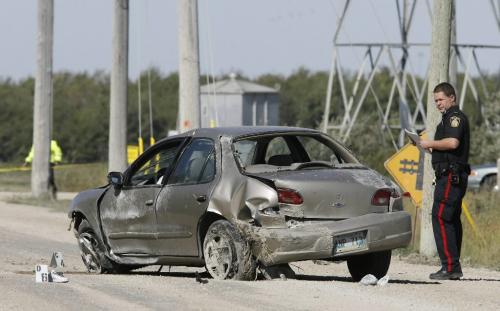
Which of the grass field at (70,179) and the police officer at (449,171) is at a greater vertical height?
the police officer at (449,171)

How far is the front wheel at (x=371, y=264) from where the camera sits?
44.2 ft

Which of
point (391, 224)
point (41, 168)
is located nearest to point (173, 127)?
point (41, 168)

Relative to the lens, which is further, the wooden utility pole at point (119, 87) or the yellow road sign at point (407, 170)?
the wooden utility pole at point (119, 87)

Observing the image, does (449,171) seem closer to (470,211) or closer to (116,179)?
(116,179)

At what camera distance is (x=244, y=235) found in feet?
41.1

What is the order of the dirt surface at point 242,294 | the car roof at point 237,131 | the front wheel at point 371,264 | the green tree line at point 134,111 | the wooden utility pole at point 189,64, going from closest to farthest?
the dirt surface at point 242,294, the car roof at point 237,131, the front wheel at point 371,264, the wooden utility pole at point 189,64, the green tree line at point 134,111

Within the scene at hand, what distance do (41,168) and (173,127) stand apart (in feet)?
168

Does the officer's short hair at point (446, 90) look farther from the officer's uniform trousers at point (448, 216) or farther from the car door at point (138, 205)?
the car door at point (138, 205)

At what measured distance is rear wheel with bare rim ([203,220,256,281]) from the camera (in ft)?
41.2

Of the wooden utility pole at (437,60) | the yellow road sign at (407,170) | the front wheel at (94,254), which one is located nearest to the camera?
the front wheel at (94,254)

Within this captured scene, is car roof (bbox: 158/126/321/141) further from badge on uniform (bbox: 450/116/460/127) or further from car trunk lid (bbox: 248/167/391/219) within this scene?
badge on uniform (bbox: 450/116/460/127)

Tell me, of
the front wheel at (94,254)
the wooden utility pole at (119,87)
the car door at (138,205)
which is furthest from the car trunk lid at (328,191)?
the wooden utility pole at (119,87)

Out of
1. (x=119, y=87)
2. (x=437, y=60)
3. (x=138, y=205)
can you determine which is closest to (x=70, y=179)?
(x=119, y=87)

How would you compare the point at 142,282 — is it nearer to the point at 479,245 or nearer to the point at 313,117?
the point at 479,245
